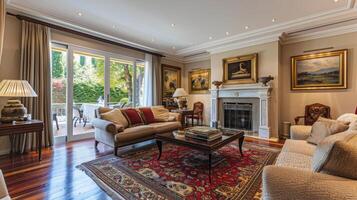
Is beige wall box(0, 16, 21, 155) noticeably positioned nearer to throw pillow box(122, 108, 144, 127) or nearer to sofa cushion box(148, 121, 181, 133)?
throw pillow box(122, 108, 144, 127)

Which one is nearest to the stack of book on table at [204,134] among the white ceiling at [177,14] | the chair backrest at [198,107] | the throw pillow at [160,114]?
the throw pillow at [160,114]

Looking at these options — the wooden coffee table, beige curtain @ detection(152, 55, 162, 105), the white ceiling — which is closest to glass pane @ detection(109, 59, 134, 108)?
beige curtain @ detection(152, 55, 162, 105)

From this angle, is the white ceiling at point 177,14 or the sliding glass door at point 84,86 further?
the sliding glass door at point 84,86

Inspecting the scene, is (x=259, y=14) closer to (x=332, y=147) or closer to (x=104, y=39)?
(x=332, y=147)

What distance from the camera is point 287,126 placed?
4695mm

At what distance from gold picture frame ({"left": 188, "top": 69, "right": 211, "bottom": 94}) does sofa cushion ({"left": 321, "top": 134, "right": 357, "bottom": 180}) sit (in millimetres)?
5569

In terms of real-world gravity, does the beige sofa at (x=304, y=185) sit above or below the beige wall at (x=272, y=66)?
below

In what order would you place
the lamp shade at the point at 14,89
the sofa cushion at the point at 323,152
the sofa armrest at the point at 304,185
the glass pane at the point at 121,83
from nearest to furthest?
the sofa armrest at the point at 304,185, the sofa cushion at the point at 323,152, the lamp shade at the point at 14,89, the glass pane at the point at 121,83

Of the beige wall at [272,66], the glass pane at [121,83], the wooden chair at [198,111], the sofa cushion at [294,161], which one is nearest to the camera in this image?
the sofa cushion at [294,161]

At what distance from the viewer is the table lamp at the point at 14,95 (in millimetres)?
2816

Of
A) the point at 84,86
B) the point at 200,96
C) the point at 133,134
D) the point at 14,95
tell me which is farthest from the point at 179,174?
the point at 200,96

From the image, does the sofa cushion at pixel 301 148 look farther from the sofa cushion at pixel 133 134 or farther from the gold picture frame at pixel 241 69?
the gold picture frame at pixel 241 69

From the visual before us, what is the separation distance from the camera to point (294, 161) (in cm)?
186

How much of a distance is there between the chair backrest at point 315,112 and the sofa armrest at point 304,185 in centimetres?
402
